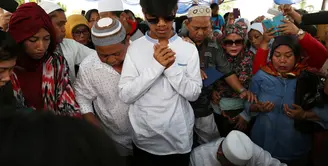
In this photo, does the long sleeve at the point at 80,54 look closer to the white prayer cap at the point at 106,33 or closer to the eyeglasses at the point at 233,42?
the white prayer cap at the point at 106,33

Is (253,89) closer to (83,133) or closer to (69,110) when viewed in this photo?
(69,110)

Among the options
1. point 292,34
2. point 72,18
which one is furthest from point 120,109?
point 72,18

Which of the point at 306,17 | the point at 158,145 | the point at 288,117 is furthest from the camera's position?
the point at 288,117

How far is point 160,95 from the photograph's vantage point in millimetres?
1725

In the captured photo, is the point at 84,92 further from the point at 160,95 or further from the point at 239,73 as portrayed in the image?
the point at 239,73

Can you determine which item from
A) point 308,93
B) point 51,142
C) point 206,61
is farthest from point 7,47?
point 308,93

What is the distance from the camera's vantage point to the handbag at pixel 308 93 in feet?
7.21

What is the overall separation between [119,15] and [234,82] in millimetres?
1354

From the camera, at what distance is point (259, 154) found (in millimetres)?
2287

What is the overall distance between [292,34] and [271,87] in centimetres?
46

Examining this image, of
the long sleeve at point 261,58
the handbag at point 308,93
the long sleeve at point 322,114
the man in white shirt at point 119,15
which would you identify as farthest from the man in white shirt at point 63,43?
the long sleeve at point 322,114

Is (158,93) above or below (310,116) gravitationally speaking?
above

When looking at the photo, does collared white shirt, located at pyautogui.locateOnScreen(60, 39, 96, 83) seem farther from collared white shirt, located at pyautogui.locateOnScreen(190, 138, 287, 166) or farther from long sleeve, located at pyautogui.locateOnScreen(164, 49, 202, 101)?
collared white shirt, located at pyautogui.locateOnScreen(190, 138, 287, 166)

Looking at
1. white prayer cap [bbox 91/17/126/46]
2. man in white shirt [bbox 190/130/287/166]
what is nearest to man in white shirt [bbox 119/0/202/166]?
white prayer cap [bbox 91/17/126/46]
